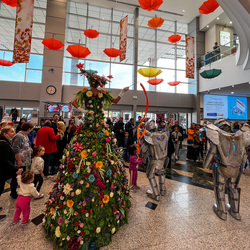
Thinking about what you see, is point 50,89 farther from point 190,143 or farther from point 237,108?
point 237,108

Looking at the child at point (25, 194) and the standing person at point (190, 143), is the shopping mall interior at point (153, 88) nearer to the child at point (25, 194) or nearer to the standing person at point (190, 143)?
the child at point (25, 194)

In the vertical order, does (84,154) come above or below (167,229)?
above

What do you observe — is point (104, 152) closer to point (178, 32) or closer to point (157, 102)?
point (157, 102)

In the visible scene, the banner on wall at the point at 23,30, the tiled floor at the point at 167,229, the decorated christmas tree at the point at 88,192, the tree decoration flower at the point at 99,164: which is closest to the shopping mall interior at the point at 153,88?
the tiled floor at the point at 167,229

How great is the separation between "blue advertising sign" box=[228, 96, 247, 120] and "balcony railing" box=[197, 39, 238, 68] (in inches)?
148

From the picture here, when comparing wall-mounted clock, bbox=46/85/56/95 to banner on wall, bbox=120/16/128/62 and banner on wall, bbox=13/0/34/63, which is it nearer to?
banner on wall, bbox=13/0/34/63

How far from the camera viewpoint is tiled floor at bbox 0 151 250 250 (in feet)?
5.24

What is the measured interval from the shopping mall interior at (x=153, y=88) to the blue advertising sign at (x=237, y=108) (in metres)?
0.09

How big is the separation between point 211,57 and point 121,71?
6577 mm

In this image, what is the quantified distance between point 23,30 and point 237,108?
1571 cm

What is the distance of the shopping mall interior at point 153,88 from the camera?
180 cm

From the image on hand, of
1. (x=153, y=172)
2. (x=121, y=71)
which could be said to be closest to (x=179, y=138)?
(x=153, y=172)

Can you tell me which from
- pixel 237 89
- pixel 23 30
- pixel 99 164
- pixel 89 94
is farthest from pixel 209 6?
pixel 23 30

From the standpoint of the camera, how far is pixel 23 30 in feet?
23.9
